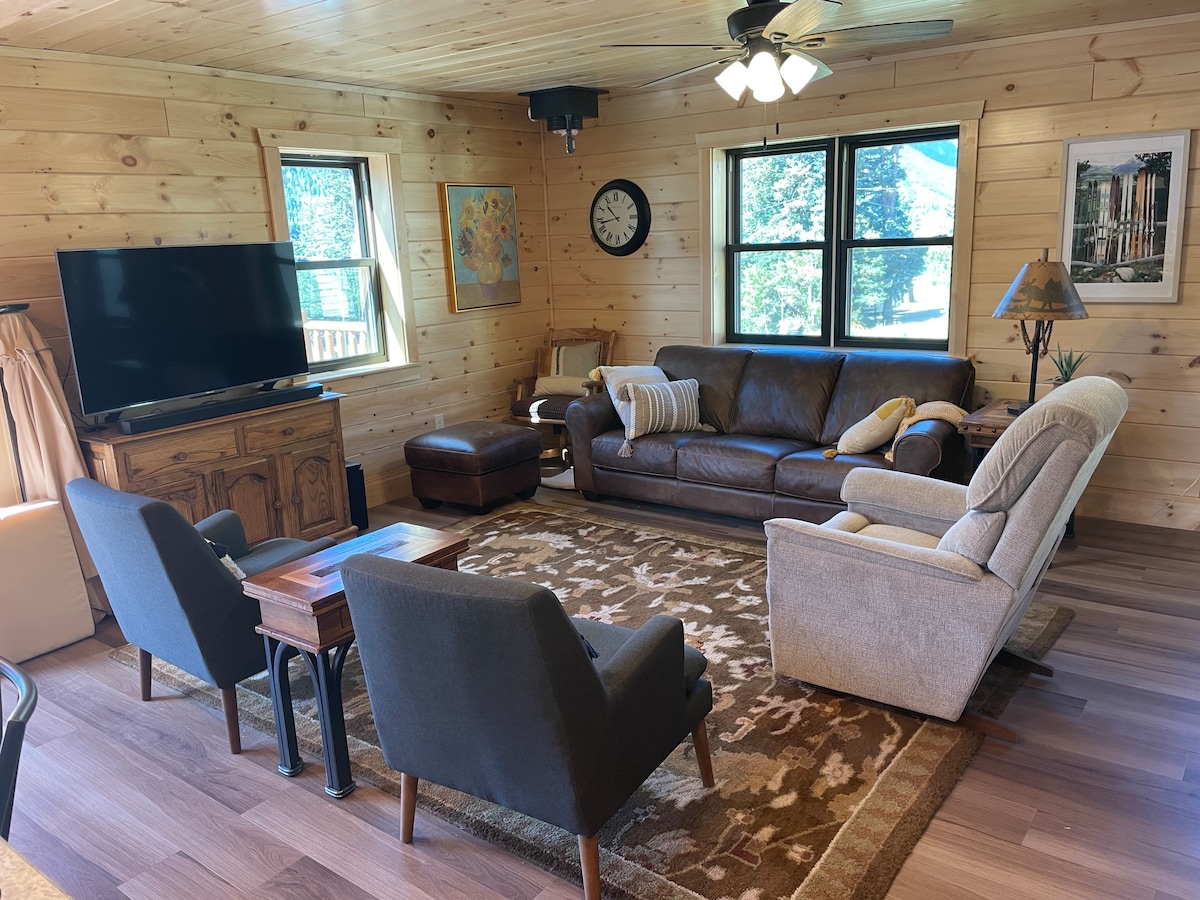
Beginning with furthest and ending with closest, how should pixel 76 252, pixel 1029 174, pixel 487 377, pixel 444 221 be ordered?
pixel 487 377 → pixel 444 221 → pixel 1029 174 → pixel 76 252

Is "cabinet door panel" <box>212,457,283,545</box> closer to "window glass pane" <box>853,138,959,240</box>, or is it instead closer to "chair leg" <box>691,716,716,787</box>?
"chair leg" <box>691,716,716,787</box>

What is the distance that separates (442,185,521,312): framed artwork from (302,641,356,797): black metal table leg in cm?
364

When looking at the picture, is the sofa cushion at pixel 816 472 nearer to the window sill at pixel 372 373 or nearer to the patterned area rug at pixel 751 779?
the patterned area rug at pixel 751 779

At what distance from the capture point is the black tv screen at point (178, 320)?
3.79 metres

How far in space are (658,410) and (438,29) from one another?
7.66 ft

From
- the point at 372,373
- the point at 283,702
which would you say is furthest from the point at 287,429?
the point at 283,702

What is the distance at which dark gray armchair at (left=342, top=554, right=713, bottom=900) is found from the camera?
6.13ft

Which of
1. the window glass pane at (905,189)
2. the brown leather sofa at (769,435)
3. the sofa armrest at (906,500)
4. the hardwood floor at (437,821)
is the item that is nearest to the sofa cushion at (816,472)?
the brown leather sofa at (769,435)

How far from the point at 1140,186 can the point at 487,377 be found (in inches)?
159

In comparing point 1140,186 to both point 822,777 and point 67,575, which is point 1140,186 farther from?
point 67,575

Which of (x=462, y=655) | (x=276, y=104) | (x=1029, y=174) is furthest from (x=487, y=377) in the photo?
(x=462, y=655)

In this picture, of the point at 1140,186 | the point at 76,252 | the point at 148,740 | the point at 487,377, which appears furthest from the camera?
the point at 487,377

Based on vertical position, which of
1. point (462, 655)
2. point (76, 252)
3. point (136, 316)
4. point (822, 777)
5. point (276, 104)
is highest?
point (276, 104)

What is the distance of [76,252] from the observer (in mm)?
3715
